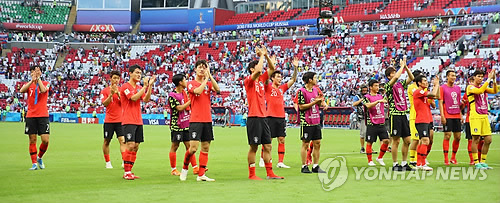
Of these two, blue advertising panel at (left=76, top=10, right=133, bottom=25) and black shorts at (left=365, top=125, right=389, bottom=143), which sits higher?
blue advertising panel at (left=76, top=10, right=133, bottom=25)

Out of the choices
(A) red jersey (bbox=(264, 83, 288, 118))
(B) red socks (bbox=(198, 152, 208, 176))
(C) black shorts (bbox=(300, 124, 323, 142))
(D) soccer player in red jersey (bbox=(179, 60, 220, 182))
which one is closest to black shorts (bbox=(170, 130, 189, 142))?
(D) soccer player in red jersey (bbox=(179, 60, 220, 182))

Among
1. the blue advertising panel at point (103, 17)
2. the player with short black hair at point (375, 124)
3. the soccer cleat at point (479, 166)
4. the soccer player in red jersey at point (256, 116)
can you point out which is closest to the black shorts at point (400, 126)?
the player with short black hair at point (375, 124)

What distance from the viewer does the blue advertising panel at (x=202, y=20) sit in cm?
8081

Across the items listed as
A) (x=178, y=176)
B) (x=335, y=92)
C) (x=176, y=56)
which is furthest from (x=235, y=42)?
(x=178, y=176)

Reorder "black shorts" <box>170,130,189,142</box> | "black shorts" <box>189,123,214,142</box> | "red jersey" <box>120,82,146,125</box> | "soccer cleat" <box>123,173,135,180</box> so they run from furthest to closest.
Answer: "black shorts" <box>170,130,189,142</box> < "red jersey" <box>120,82,146,125</box> < "soccer cleat" <box>123,173,135,180</box> < "black shorts" <box>189,123,214,142</box>

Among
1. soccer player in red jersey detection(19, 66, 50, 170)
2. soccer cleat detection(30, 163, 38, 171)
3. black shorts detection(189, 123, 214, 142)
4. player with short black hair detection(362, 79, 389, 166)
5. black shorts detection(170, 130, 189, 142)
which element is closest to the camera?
black shorts detection(189, 123, 214, 142)

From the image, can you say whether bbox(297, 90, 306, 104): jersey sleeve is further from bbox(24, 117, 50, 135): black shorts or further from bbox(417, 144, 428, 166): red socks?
bbox(24, 117, 50, 135): black shorts

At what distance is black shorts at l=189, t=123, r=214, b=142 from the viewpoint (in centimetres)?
1268

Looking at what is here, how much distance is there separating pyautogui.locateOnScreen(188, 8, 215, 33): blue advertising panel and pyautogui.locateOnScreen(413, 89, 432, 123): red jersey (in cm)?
6650

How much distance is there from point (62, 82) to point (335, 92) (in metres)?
34.5

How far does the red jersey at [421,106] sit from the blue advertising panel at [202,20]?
66.5 m

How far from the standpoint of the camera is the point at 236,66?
65.6 m

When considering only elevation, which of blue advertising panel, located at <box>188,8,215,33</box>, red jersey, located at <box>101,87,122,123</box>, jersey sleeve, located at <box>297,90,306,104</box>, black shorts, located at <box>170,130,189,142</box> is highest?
blue advertising panel, located at <box>188,8,215,33</box>

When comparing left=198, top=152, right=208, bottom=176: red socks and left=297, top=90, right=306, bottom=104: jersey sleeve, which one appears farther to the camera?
left=297, top=90, right=306, bottom=104: jersey sleeve
